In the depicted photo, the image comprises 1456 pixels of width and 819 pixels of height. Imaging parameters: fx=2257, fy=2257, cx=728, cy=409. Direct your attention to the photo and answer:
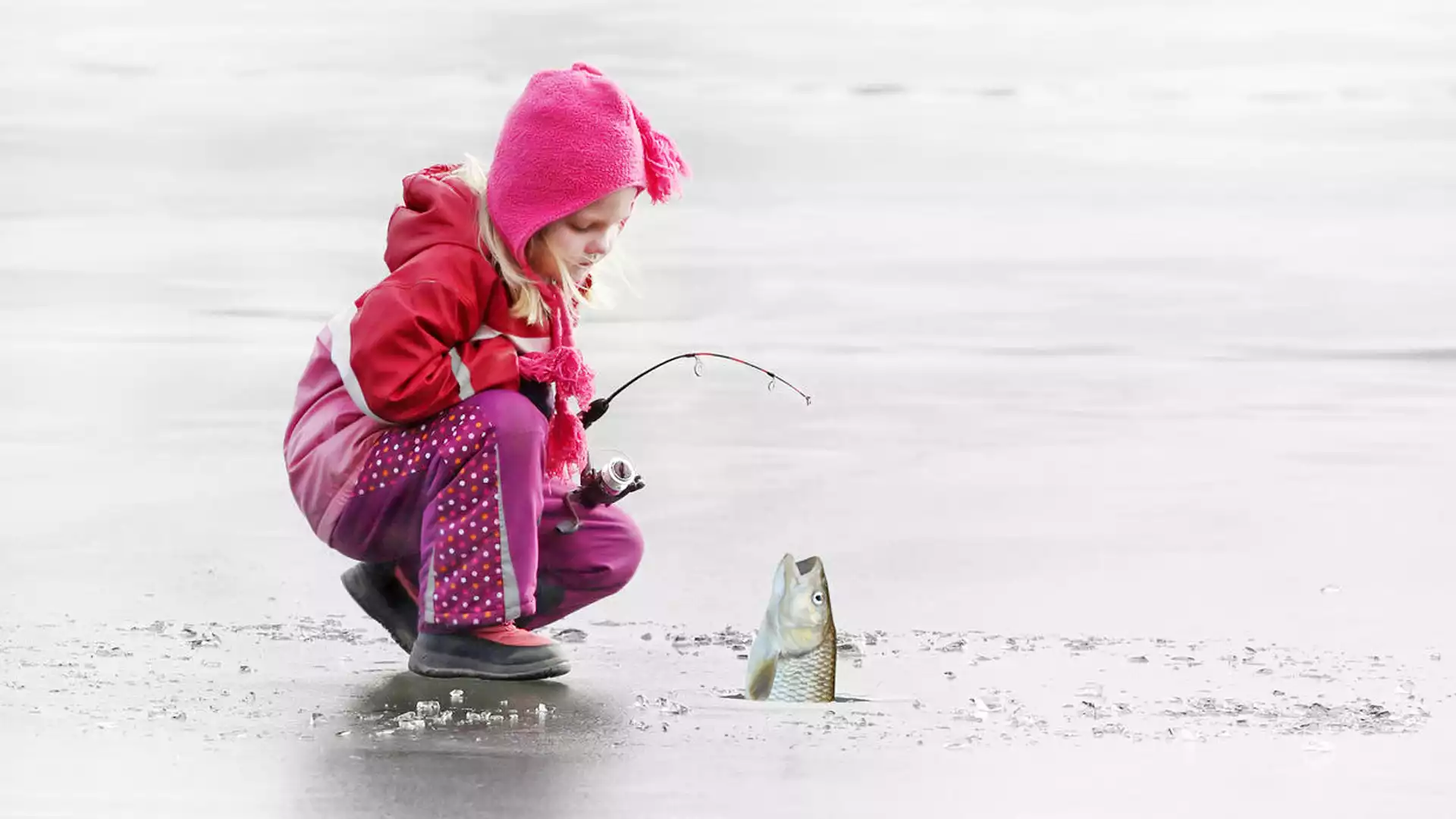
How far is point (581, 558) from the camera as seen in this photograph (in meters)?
4.38

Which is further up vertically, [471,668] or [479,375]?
[479,375]

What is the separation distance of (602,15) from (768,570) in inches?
580

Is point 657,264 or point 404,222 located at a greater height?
point 404,222

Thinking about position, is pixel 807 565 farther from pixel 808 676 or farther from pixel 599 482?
pixel 599 482

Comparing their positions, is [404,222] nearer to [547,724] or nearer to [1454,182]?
[547,724]

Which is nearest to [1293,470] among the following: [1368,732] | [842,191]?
[1368,732]

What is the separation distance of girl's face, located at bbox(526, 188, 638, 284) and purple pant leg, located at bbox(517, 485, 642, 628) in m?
0.47

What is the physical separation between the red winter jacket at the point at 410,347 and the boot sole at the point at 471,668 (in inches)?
12.8

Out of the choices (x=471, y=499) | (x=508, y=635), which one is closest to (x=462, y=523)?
(x=471, y=499)

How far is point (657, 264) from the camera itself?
11.1 meters

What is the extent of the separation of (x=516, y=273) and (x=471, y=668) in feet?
2.36

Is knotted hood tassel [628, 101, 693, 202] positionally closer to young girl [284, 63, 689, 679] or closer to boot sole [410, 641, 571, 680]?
young girl [284, 63, 689, 679]

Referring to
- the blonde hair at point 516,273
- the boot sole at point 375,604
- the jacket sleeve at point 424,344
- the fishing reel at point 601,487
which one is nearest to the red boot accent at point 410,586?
the boot sole at point 375,604

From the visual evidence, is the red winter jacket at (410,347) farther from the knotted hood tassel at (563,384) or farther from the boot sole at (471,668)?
the boot sole at (471,668)
